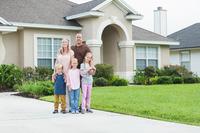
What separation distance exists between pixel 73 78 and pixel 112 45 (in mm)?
17317

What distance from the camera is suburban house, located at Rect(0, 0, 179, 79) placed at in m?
25.5

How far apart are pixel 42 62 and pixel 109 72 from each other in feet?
12.5

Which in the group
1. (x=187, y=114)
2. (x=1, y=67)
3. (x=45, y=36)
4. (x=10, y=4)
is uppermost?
(x=10, y=4)

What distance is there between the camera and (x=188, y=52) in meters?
37.8

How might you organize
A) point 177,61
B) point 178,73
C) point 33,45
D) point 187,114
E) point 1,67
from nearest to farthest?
1. point 187,114
2. point 1,67
3. point 33,45
4. point 178,73
5. point 177,61

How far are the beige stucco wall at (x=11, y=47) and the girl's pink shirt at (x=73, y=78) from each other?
43.1ft

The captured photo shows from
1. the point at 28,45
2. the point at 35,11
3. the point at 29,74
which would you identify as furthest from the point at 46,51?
the point at 35,11

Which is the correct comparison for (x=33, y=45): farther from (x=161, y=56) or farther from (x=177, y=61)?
(x=177, y=61)

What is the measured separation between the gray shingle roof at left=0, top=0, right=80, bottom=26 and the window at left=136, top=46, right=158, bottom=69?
5.46 meters

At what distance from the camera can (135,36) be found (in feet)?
101

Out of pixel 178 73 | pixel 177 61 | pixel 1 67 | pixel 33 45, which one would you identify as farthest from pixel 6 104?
pixel 177 61

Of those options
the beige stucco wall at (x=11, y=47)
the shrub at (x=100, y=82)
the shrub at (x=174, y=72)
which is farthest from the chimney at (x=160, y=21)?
the beige stucco wall at (x=11, y=47)

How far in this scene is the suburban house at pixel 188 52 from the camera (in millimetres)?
36938

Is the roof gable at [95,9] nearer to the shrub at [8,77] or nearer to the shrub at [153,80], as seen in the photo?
the shrub at [153,80]
